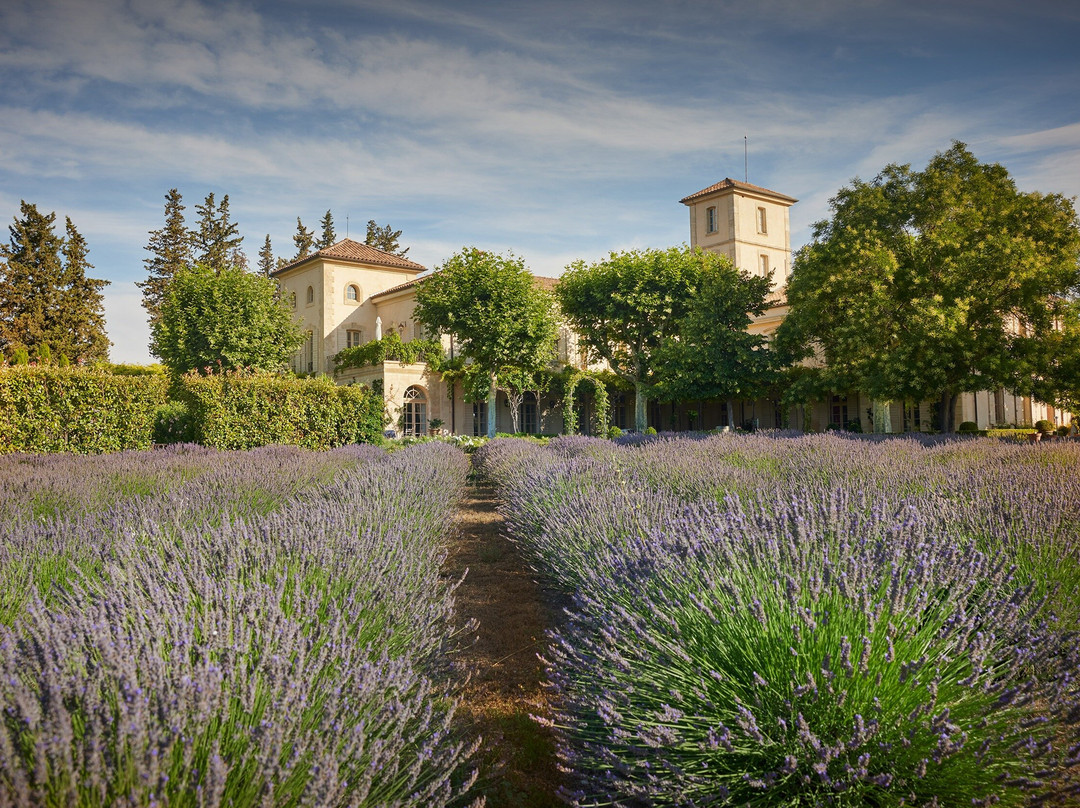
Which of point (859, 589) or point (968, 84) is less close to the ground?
point (968, 84)

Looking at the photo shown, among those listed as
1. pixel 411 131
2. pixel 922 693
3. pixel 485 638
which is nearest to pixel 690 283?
pixel 411 131

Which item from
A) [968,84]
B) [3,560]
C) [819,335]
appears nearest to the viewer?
[3,560]

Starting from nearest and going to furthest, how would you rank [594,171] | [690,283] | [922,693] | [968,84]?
[922,693], [968,84], [594,171], [690,283]

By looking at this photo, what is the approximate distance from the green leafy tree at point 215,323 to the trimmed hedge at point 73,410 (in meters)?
15.0

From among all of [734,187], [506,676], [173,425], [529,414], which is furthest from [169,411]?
[734,187]

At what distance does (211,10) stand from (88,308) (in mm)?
28180

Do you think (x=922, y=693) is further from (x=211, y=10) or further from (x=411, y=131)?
(x=411, y=131)

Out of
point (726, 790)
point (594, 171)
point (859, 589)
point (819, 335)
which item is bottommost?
point (726, 790)

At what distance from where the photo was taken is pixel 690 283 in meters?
24.7

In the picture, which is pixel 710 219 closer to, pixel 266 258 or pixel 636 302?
pixel 636 302

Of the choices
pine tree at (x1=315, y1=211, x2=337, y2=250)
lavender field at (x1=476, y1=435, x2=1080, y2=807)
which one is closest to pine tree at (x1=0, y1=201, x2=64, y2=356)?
pine tree at (x1=315, y1=211, x2=337, y2=250)

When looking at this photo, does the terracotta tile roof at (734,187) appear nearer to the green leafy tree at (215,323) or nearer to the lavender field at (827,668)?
the green leafy tree at (215,323)

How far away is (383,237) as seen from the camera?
4444 cm

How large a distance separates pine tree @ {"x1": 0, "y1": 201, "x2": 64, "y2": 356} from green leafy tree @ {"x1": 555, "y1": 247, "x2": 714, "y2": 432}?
21.4 metres
